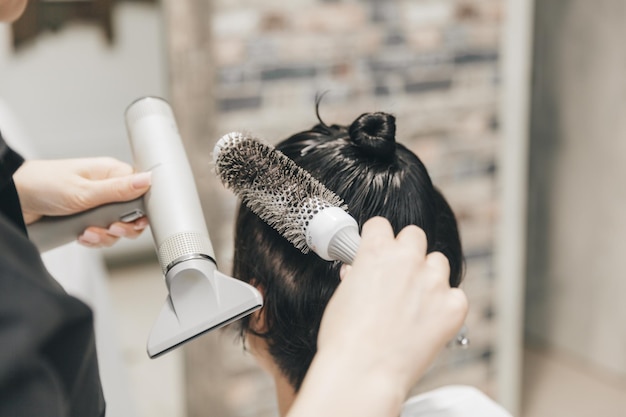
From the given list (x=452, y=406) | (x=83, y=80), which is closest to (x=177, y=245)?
(x=452, y=406)

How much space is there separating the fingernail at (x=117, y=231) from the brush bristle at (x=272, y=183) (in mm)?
196

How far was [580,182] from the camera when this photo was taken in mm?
2447

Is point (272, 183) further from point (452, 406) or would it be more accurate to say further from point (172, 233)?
point (452, 406)

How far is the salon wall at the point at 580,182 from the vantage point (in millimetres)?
2287

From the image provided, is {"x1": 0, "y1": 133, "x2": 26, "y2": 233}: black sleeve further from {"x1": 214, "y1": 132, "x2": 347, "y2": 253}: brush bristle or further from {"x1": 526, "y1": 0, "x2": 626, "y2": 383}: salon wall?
{"x1": 526, "y1": 0, "x2": 626, "y2": 383}: salon wall

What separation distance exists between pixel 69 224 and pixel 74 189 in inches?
2.0

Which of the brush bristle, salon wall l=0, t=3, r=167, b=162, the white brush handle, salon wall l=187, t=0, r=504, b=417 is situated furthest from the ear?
salon wall l=0, t=3, r=167, b=162

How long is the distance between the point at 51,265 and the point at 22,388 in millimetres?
853

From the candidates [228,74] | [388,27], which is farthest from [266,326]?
[388,27]

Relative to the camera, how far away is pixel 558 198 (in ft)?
8.36

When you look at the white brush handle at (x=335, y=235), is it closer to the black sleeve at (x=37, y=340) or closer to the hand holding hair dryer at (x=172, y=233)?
the hand holding hair dryer at (x=172, y=233)

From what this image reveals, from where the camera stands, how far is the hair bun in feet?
2.58

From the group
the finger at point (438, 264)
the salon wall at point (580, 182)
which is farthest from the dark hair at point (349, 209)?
the salon wall at point (580, 182)

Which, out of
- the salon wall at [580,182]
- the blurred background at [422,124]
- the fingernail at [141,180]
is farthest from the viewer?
the salon wall at [580,182]
